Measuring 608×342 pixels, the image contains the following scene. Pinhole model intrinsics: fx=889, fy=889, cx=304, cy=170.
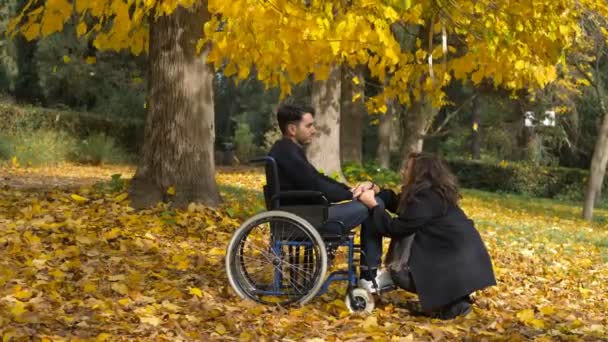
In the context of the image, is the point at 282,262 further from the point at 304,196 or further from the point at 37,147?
the point at 37,147

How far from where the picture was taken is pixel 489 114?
35.0 meters

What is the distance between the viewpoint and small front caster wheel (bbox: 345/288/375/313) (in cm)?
551

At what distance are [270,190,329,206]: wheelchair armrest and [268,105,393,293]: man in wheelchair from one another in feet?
0.18

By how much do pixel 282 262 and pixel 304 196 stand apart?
431 mm

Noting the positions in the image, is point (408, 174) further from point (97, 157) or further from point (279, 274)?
point (97, 157)

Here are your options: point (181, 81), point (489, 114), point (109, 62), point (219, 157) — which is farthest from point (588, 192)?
point (489, 114)

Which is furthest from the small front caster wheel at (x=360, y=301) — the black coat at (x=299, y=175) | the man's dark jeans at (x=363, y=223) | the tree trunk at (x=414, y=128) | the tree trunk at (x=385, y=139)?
the tree trunk at (x=385, y=139)

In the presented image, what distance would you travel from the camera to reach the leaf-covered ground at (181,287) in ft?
16.0

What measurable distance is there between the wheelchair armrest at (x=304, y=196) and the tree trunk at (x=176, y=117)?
10.9 feet

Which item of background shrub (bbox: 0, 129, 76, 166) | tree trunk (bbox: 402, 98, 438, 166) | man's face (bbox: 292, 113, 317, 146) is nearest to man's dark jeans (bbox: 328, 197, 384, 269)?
man's face (bbox: 292, 113, 317, 146)

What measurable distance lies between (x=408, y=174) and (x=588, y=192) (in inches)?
437

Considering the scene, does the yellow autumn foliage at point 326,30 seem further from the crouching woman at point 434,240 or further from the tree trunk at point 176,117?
the crouching woman at point 434,240

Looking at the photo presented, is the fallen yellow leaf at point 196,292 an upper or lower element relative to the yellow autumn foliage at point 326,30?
lower

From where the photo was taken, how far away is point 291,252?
18.2 feet
